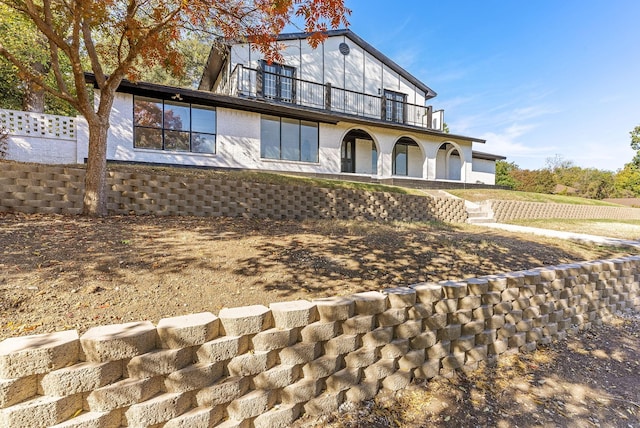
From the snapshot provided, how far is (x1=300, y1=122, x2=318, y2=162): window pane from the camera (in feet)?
46.4

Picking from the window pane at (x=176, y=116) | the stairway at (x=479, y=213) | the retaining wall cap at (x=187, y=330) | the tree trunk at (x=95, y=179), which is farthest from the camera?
the window pane at (x=176, y=116)

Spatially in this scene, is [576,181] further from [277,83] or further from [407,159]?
[277,83]

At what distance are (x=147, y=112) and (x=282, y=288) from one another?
1132 cm

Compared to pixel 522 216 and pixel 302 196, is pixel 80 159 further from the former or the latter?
pixel 522 216

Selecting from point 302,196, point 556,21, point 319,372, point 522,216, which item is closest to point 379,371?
point 319,372

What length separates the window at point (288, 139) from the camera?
43.6 feet

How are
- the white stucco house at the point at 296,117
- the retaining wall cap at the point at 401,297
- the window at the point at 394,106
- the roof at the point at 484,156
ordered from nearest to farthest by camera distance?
the retaining wall cap at the point at 401,297 → the white stucco house at the point at 296,117 → the window at the point at 394,106 → the roof at the point at 484,156

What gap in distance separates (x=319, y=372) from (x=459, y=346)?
1.56 meters

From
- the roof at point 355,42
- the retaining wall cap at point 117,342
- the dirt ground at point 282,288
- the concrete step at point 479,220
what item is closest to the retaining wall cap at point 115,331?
the retaining wall cap at point 117,342

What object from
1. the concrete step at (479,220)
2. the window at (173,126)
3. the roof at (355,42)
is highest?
the roof at (355,42)

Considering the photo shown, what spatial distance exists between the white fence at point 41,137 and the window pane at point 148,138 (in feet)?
5.55

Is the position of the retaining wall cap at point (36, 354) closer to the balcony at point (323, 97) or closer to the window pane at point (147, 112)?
the window pane at point (147, 112)

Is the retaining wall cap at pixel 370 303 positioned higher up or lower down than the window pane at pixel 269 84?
lower down

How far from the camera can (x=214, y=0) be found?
544cm
